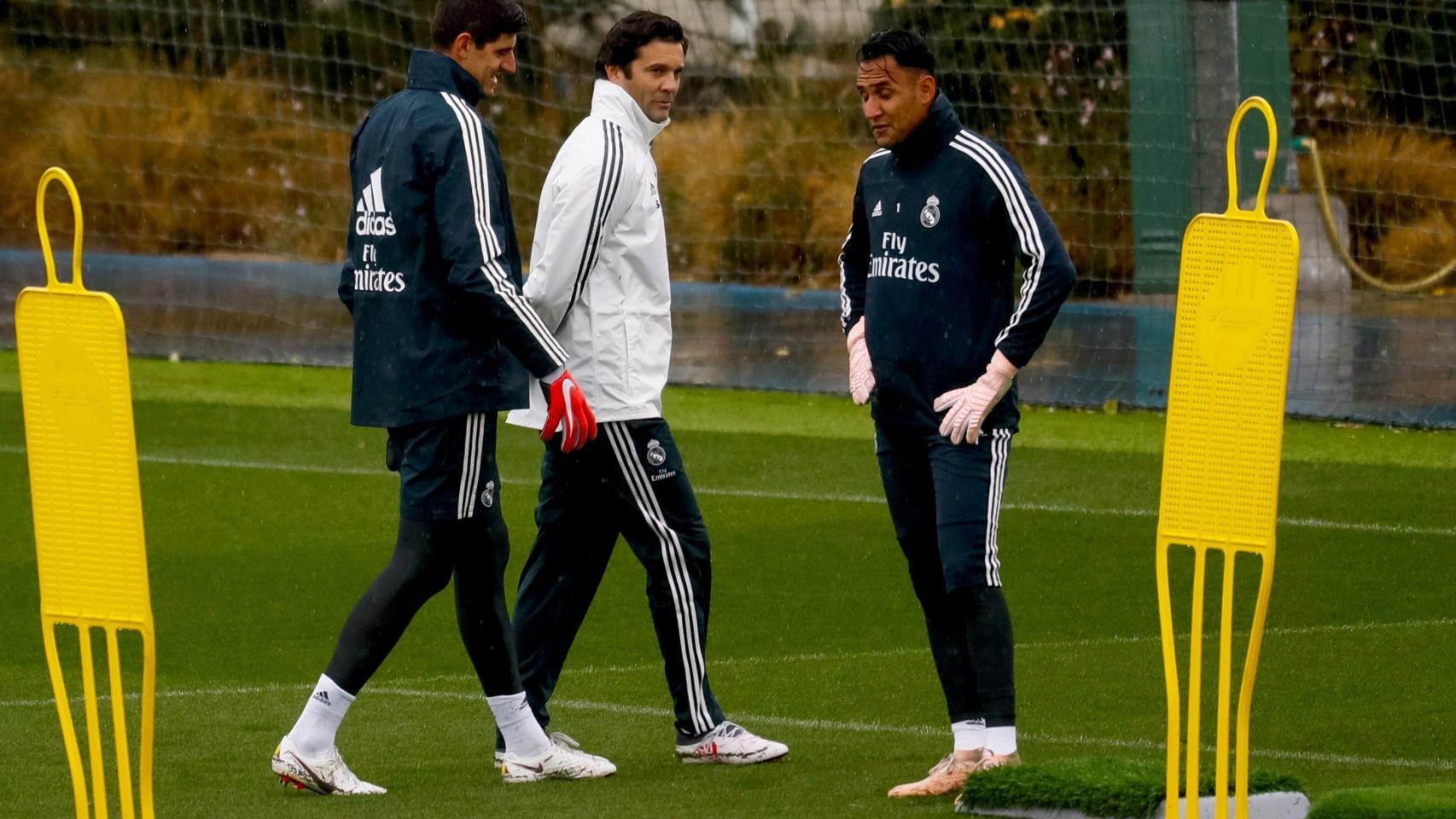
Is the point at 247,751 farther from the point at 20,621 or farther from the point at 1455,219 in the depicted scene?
the point at 1455,219

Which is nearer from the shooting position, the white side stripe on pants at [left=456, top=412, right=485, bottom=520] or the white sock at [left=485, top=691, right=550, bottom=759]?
the white side stripe on pants at [left=456, top=412, right=485, bottom=520]

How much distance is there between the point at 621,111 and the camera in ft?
18.7

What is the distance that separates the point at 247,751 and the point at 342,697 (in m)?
0.65

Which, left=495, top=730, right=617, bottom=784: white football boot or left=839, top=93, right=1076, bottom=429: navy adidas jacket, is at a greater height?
left=839, top=93, right=1076, bottom=429: navy adidas jacket

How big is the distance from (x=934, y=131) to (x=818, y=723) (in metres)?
1.77

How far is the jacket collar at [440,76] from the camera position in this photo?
5.45 metres

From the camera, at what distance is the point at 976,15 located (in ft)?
48.8

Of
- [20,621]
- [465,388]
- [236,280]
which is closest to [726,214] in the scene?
[236,280]

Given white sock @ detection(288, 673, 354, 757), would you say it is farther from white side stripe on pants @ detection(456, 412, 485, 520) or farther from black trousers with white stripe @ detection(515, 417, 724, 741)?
black trousers with white stripe @ detection(515, 417, 724, 741)

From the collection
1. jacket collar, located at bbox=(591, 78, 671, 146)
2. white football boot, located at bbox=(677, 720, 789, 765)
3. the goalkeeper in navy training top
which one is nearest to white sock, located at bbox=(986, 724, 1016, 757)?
the goalkeeper in navy training top

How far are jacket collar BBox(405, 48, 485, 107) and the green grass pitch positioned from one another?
1.68 metres

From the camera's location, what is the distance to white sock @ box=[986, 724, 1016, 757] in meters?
5.29

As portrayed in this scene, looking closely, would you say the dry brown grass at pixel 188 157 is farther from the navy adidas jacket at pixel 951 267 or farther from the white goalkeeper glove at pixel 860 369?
the navy adidas jacket at pixel 951 267

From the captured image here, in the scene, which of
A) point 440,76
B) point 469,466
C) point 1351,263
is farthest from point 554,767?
point 1351,263
